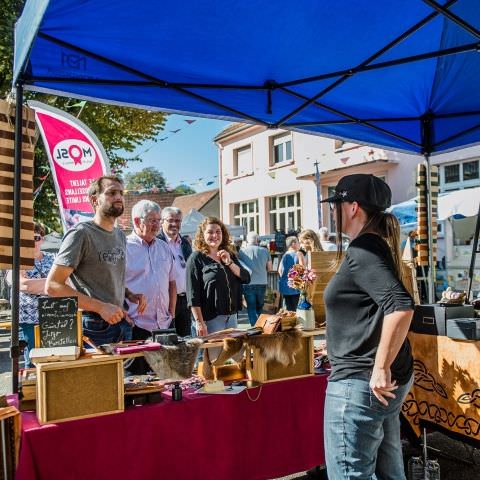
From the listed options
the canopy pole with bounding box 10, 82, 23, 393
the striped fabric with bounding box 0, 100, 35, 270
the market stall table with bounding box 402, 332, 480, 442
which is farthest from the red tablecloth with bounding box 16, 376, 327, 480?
the striped fabric with bounding box 0, 100, 35, 270

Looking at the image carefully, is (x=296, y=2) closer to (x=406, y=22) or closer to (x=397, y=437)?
(x=406, y=22)

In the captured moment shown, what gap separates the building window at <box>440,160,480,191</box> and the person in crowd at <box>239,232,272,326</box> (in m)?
7.42

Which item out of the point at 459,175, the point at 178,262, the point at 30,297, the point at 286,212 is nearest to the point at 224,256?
the point at 178,262

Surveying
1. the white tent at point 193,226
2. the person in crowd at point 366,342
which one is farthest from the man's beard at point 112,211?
the white tent at point 193,226

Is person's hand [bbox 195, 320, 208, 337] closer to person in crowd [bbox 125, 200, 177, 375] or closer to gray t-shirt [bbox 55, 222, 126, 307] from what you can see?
person in crowd [bbox 125, 200, 177, 375]

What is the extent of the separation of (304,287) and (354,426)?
1.40 m

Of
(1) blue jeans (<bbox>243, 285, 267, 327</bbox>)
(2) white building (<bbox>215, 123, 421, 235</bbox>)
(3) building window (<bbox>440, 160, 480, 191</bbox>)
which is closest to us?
(1) blue jeans (<bbox>243, 285, 267, 327</bbox>)

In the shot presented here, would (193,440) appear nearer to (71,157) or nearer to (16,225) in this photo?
(16,225)

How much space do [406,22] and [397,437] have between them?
231 centimetres

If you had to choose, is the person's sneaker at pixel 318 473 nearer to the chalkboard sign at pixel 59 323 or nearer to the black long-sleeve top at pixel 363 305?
the black long-sleeve top at pixel 363 305

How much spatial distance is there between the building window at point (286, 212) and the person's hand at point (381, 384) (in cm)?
1616

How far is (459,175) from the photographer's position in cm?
1295

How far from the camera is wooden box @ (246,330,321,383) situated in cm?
264

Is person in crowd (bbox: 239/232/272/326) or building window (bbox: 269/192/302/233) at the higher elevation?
building window (bbox: 269/192/302/233)
